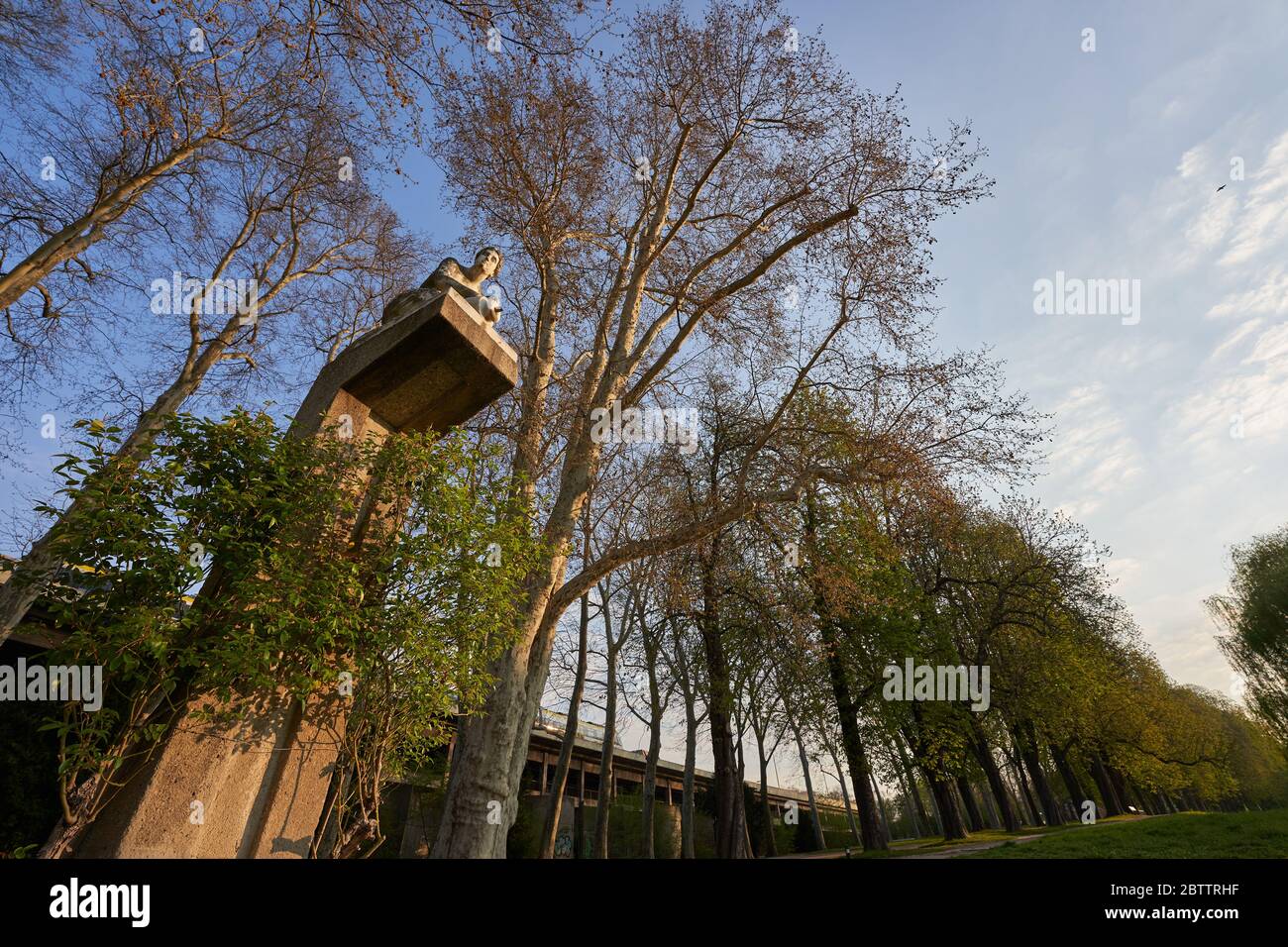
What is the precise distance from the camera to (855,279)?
9359 mm

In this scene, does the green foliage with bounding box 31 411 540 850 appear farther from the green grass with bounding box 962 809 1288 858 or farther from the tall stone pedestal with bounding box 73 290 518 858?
the green grass with bounding box 962 809 1288 858

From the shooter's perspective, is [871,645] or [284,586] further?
[871,645]

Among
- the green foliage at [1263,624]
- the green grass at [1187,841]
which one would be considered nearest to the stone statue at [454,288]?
the green grass at [1187,841]

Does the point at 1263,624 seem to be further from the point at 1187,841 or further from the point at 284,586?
the point at 284,586

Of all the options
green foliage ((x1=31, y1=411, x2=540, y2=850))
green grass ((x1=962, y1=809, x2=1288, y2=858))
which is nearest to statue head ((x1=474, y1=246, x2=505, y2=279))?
green foliage ((x1=31, y1=411, x2=540, y2=850))

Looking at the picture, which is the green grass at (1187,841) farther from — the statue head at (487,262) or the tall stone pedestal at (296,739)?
the statue head at (487,262)

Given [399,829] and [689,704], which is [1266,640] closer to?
[689,704]

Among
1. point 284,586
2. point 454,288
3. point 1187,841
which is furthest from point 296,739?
point 1187,841

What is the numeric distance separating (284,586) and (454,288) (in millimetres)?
2748

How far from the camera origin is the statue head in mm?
5730

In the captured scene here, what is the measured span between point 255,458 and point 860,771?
17892 mm

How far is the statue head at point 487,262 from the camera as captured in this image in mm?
5730

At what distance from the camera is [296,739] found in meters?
4.13

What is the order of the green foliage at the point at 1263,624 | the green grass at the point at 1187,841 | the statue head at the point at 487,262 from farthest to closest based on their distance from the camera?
1. the green foliage at the point at 1263,624
2. the green grass at the point at 1187,841
3. the statue head at the point at 487,262
